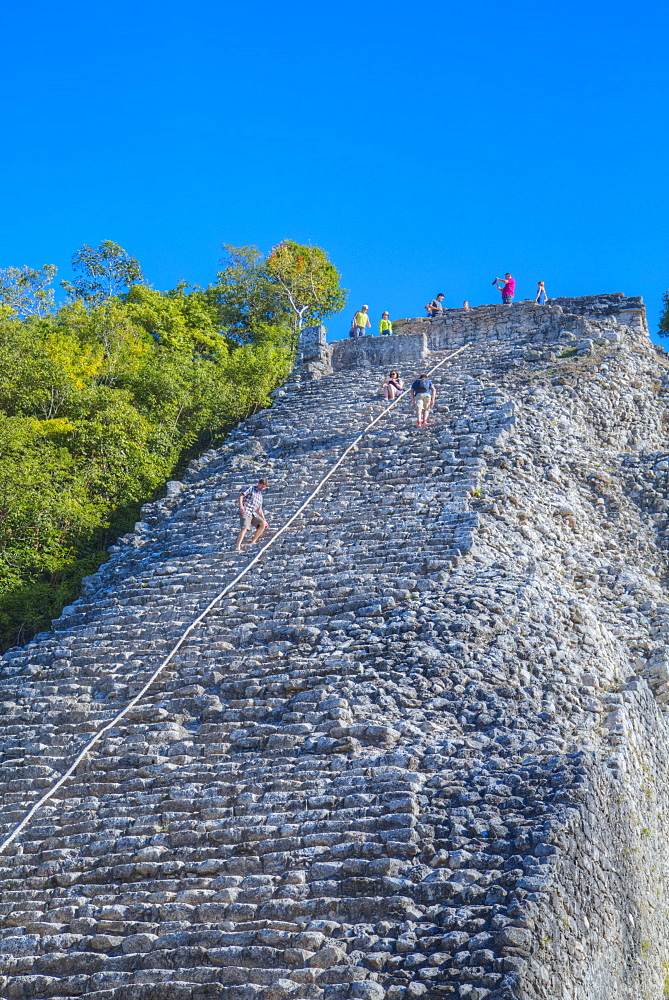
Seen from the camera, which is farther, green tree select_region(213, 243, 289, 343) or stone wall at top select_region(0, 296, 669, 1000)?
green tree select_region(213, 243, 289, 343)

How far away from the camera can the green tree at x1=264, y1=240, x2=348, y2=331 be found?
26.3m

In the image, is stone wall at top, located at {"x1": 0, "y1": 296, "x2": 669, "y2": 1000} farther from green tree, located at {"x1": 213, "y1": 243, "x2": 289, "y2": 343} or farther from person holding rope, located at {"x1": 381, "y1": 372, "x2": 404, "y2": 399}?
green tree, located at {"x1": 213, "y1": 243, "x2": 289, "y2": 343}

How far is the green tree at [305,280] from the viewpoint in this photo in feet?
86.3

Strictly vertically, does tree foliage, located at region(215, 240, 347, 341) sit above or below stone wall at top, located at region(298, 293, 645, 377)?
above

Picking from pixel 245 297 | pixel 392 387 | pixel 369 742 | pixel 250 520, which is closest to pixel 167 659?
pixel 369 742

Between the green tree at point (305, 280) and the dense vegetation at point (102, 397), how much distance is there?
0.08m

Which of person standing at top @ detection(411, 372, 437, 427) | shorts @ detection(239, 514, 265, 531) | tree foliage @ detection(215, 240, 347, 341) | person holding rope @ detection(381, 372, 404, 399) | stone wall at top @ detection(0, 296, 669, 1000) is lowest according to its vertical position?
stone wall at top @ detection(0, 296, 669, 1000)

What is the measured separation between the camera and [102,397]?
17797mm

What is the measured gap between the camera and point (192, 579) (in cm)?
1188

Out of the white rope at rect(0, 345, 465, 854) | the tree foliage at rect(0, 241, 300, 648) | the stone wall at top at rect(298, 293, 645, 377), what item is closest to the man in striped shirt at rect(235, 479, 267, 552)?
the white rope at rect(0, 345, 465, 854)

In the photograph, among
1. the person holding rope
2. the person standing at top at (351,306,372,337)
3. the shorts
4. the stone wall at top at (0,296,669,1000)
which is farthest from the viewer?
the person standing at top at (351,306,372,337)

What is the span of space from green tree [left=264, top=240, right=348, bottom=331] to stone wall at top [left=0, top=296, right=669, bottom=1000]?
1245 centimetres

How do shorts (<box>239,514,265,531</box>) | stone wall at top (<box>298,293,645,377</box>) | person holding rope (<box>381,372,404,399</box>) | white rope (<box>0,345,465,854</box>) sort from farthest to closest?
stone wall at top (<box>298,293,645,377</box>) < person holding rope (<box>381,372,404,399</box>) < shorts (<box>239,514,265,531</box>) < white rope (<box>0,345,465,854</box>)

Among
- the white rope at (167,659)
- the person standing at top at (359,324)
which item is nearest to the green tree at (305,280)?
the person standing at top at (359,324)
